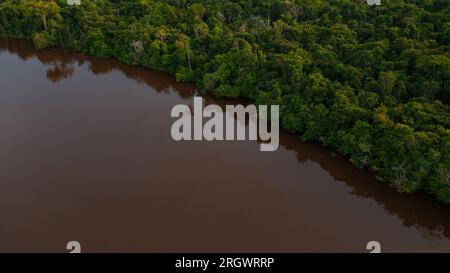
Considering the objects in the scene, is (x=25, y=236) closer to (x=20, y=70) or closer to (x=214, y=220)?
(x=214, y=220)

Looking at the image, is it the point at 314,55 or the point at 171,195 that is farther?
the point at 314,55

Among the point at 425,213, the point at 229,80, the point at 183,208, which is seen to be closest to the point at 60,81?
the point at 229,80

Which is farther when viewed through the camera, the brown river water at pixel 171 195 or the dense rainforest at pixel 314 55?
the dense rainforest at pixel 314 55

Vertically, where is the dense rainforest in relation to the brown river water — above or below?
above

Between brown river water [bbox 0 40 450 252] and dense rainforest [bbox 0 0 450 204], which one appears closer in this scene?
brown river water [bbox 0 40 450 252]
